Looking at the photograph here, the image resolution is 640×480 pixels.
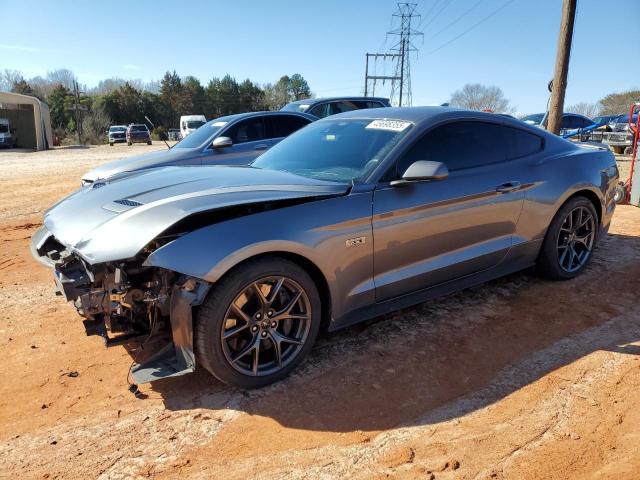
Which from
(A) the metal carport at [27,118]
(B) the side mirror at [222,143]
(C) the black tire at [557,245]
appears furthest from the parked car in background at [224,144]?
(A) the metal carport at [27,118]

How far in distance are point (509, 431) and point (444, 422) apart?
0.34 meters

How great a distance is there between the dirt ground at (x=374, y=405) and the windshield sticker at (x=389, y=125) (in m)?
1.50

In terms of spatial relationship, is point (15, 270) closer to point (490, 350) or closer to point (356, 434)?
point (356, 434)

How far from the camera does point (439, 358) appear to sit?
11.1 ft

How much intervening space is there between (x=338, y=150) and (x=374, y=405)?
1.91 meters

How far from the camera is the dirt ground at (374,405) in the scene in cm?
241

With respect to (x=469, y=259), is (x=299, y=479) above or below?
below

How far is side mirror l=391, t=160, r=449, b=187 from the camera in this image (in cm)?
327

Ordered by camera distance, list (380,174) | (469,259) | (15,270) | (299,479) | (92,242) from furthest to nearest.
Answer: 1. (15,270)
2. (469,259)
3. (380,174)
4. (92,242)
5. (299,479)

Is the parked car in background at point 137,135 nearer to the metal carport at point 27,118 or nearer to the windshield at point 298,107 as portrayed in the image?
the metal carport at point 27,118

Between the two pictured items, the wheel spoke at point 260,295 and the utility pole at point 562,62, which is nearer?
the wheel spoke at point 260,295

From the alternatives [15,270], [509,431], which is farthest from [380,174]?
[15,270]

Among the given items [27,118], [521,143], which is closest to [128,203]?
[521,143]

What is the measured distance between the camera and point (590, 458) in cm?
240
